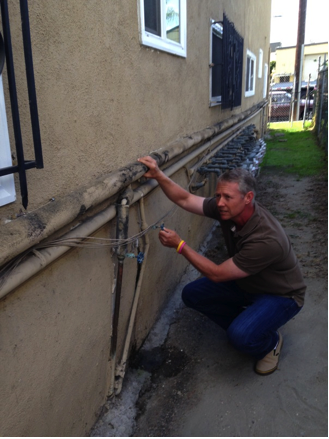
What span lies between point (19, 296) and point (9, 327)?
13 cm

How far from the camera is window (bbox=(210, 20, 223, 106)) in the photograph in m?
4.78

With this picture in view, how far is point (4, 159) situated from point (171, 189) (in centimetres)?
163

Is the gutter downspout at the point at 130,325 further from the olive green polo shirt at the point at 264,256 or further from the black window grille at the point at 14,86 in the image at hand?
the black window grille at the point at 14,86

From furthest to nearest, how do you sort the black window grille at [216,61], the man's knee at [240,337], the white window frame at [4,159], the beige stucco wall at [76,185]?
1. the black window grille at [216,61]
2. the man's knee at [240,337]
3. the beige stucco wall at [76,185]
4. the white window frame at [4,159]

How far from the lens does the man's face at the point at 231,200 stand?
259 centimetres

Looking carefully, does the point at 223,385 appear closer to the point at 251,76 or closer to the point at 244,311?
the point at 244,311

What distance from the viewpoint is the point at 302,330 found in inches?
131

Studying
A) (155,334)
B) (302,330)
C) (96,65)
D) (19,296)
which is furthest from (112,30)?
(302,330)

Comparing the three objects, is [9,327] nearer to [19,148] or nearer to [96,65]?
[19,148]

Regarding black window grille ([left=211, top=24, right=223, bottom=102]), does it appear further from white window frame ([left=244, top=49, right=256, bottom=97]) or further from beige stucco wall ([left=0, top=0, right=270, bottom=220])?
white window frame ([left=244, top=49, right=256, bottom=97])

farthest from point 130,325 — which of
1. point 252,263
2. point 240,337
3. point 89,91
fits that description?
point 89,91

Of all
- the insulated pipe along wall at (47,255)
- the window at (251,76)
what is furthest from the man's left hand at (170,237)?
the window at (251,76)

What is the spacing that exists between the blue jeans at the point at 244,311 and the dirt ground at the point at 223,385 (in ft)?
0.80

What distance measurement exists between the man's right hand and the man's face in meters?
0.48
